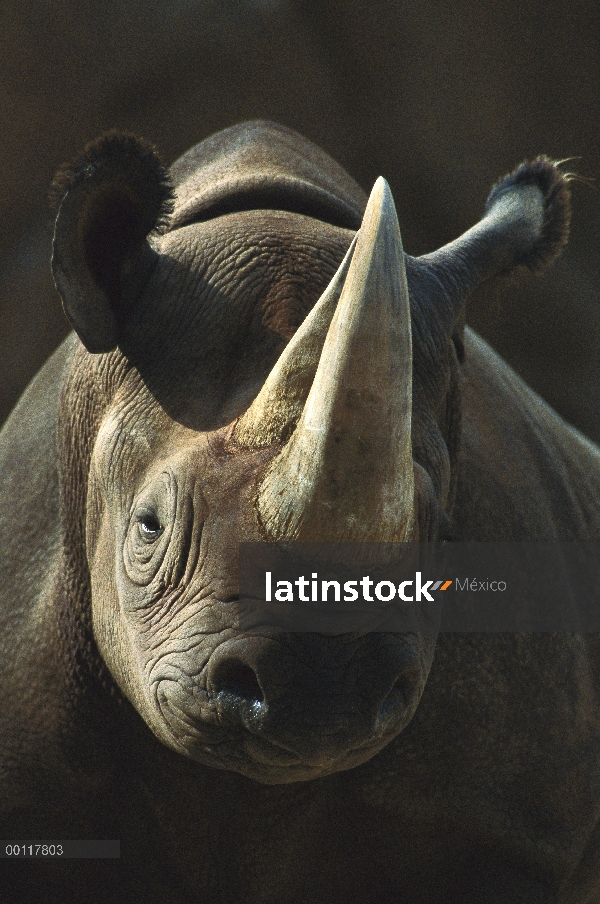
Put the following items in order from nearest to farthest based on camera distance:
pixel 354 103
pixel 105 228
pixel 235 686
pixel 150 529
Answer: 1. pixel 235 686
2. pixel 150 529
3. pixel 105 228
4. pixel 354 103

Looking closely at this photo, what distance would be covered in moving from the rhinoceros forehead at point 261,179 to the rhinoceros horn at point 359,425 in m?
1.08

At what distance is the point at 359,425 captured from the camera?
227cm

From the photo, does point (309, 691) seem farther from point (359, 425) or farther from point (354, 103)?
point (354, 103)

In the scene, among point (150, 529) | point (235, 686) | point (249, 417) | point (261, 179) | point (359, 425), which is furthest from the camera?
point (261, 179)

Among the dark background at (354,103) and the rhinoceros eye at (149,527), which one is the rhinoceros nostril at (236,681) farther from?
the dark background at (354,103)

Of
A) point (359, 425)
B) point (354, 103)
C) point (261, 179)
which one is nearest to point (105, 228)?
point (261, 179)

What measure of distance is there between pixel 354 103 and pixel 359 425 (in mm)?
4083

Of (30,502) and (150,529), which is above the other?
(30,502)

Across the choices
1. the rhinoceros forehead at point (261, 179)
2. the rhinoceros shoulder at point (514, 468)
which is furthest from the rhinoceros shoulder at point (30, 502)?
the rhinoceros shoulder at point (514, 468)

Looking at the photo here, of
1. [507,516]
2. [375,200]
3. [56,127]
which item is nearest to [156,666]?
[375,200]

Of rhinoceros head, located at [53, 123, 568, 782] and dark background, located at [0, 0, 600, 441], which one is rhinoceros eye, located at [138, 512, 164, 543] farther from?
dark background, located at [0, 0, 600, 441]

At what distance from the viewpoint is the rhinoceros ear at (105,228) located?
2.93m

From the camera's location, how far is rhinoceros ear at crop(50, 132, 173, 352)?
293cm

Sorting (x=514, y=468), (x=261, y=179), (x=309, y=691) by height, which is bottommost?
(x=309, y=691)
